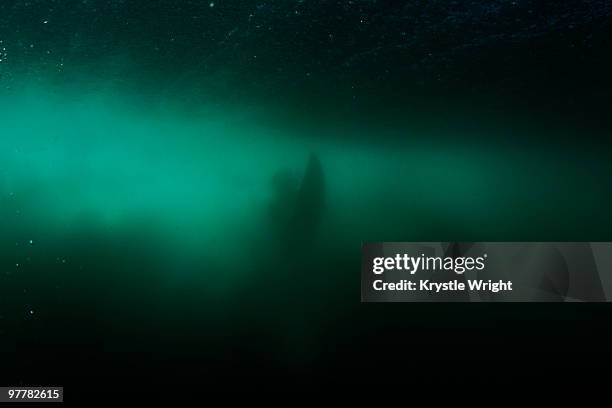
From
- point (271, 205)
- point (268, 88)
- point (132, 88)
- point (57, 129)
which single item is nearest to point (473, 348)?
point (271, 205)

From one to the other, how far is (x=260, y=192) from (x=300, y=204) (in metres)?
0.34

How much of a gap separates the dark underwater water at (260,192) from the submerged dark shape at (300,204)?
18mm

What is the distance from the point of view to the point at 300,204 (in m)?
4.16

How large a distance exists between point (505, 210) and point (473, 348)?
1.08 metres

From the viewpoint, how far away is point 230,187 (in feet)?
13.4

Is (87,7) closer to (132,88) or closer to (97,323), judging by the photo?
(132,88)

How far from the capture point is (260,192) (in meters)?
4.05

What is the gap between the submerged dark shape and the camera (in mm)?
4062

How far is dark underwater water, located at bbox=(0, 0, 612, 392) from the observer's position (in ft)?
12.8

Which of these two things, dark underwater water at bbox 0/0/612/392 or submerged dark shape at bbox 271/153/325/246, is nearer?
dark underwater water at bbox 0/0/612/392

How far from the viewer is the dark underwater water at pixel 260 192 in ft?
12.8

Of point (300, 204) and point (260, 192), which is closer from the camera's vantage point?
point (260, 192)

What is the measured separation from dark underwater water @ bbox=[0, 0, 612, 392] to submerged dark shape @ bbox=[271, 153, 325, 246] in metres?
0.02

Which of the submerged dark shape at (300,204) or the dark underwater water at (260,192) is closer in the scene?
the dark underwater water at (260,192)
